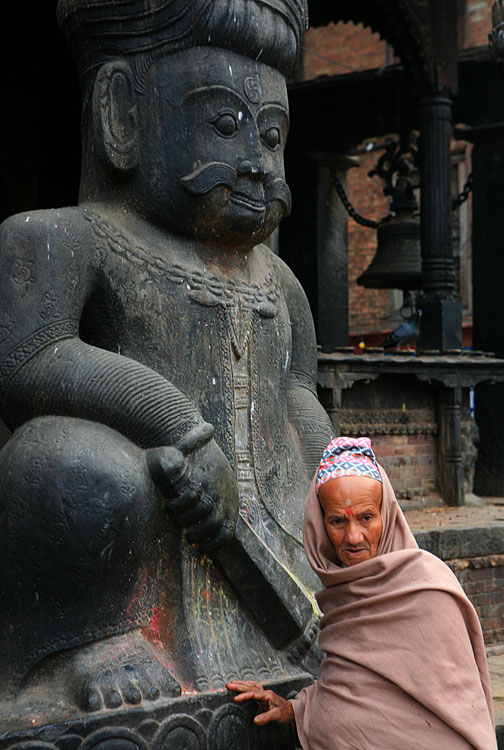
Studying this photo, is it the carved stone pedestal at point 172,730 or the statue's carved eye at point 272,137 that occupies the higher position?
the statue's carved eye at point 272,137

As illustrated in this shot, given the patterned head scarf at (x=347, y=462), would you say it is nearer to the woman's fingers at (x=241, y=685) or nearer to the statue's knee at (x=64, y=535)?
the statue's knee at (x=64, y=535)

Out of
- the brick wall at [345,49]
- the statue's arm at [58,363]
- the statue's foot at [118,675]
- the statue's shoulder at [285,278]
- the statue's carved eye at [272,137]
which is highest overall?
the brick wall at [345,49]

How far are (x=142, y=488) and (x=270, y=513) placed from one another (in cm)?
61

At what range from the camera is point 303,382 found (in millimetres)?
4199

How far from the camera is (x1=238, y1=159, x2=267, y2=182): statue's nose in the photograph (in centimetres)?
370

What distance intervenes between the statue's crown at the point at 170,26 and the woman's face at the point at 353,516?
1596 millimetres

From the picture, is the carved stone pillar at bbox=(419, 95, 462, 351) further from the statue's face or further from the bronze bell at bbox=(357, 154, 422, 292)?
the statue's face

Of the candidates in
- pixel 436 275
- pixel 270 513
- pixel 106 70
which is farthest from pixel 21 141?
pixel 270 513

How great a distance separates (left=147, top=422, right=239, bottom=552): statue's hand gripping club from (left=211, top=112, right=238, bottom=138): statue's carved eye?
3.25 ft

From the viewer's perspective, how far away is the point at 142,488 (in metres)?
3.28

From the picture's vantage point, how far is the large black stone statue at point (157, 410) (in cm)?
320

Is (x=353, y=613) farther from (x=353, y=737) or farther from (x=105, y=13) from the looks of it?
(x=105, y=13)

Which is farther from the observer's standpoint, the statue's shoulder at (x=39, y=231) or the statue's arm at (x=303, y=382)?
the statue's arm at (x=303, y=382)

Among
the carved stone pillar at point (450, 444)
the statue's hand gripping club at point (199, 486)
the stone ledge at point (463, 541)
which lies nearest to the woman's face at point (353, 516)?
the statue's hand gripping club at point (199, 486)
